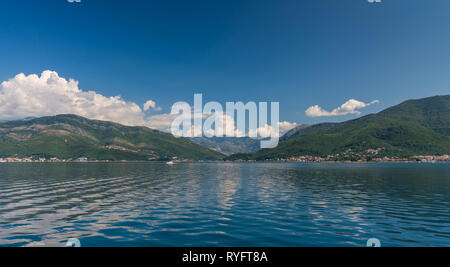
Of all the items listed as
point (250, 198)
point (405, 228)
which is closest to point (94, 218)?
point (250, 198)

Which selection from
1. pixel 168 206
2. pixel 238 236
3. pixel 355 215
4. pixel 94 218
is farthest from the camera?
pixel 168 206

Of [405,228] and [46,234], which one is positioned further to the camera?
[405,228]

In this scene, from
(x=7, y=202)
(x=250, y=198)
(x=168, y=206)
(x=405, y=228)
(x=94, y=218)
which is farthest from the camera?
(x=250, y=198)

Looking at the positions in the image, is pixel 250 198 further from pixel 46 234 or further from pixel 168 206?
pixel 46 234

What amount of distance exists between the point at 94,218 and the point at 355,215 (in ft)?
109
